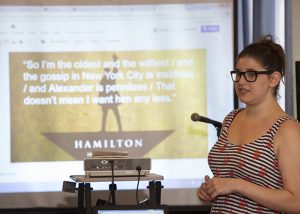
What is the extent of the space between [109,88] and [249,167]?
2.19 meters

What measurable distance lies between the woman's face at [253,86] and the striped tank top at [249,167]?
10 centimetres

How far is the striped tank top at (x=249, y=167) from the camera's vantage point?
1.94 meters

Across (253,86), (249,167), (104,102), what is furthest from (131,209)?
(104,102)

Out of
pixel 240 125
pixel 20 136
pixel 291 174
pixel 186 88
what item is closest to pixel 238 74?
pixel 240 125

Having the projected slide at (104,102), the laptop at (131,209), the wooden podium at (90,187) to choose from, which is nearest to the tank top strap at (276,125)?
the laptop at (131,209)

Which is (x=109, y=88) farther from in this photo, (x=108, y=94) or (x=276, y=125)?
(x=276, y=125)

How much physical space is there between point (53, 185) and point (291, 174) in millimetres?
2364

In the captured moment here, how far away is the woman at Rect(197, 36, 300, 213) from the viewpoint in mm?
1890

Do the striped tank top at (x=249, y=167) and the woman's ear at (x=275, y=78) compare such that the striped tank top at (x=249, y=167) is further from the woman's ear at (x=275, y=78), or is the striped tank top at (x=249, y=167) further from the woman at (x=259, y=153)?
the woman's ear at (x=275, y=78)

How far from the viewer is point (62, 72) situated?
158 inches

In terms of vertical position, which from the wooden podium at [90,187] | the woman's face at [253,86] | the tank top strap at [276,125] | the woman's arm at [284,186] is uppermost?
the woman's face at [253,86]

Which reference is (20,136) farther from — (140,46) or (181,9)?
(181,9)

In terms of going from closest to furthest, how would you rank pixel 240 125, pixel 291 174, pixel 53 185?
pixel 291 174 < pixel 240 125 < pixel 53 185

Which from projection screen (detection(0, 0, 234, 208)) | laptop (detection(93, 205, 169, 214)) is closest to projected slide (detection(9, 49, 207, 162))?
projection screen (detection(0, 0, 234, 208))
